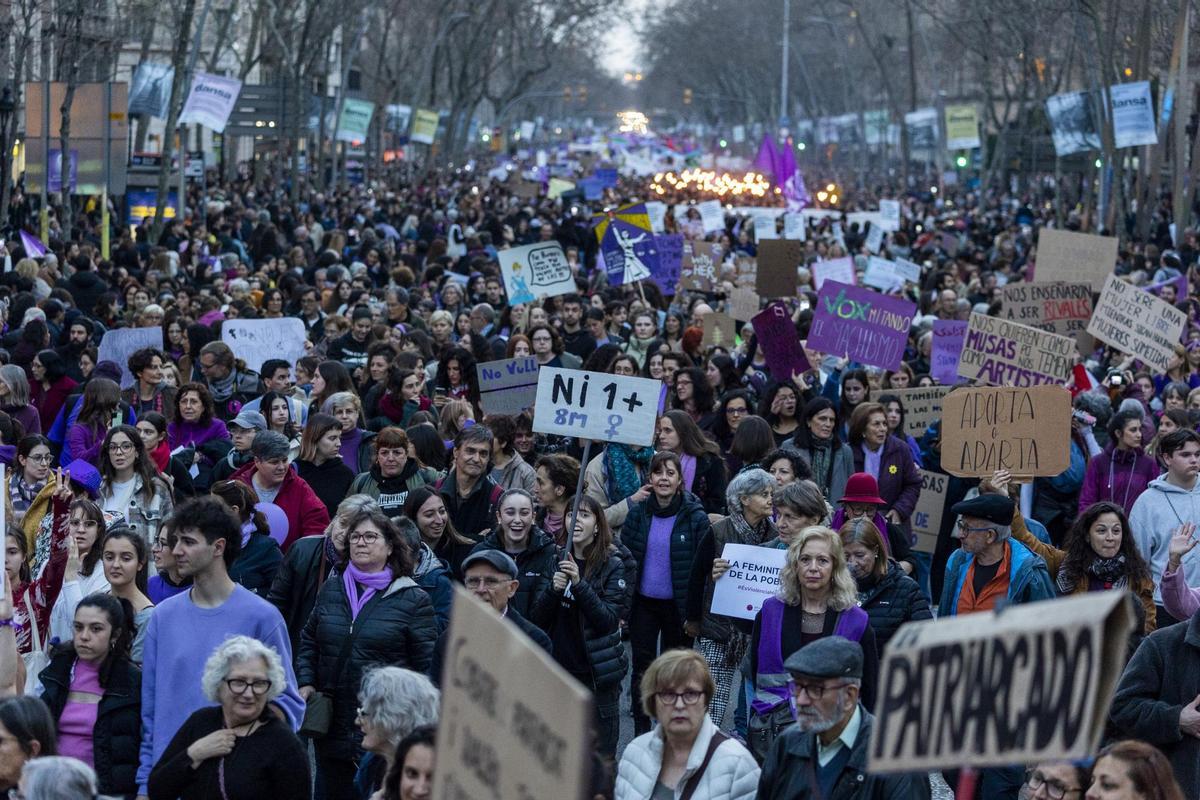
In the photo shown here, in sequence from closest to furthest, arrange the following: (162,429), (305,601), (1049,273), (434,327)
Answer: (305,601)
(162,429)
(434,327)
(1049,273)

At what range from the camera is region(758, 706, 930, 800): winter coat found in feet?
17.2

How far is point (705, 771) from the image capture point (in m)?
5.43

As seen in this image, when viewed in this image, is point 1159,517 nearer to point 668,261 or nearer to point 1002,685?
point 1002,685

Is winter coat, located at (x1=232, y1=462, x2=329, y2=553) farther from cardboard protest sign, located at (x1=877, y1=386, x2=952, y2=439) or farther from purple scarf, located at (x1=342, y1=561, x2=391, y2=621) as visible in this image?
cardboard protest sign, located at (x1=877, y1=386, x2=952, y2=439)

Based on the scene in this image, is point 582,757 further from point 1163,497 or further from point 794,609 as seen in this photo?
point 1163,497

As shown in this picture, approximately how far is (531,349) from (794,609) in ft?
22.6

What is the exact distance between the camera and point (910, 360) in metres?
15.9

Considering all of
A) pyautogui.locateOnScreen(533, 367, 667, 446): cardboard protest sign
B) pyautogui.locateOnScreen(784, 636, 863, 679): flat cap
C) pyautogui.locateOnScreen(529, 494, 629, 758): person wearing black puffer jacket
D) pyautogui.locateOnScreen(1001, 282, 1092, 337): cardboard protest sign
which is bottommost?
pyautogui.locateOnScreen(529, 494, 629, 758): person wearing black puffer jacket

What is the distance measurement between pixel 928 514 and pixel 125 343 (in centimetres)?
545

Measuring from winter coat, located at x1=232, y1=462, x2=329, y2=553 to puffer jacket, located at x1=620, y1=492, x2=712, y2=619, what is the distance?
131cm

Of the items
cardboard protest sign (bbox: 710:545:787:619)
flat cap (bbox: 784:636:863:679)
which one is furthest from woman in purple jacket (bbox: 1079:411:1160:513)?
flat cap (bbox: 784:636:863:679)

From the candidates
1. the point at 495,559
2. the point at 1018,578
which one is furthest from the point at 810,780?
the point at 1018,578

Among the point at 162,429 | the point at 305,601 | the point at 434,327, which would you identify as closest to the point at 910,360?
the point at 434,327

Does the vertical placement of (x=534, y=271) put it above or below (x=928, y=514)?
above
